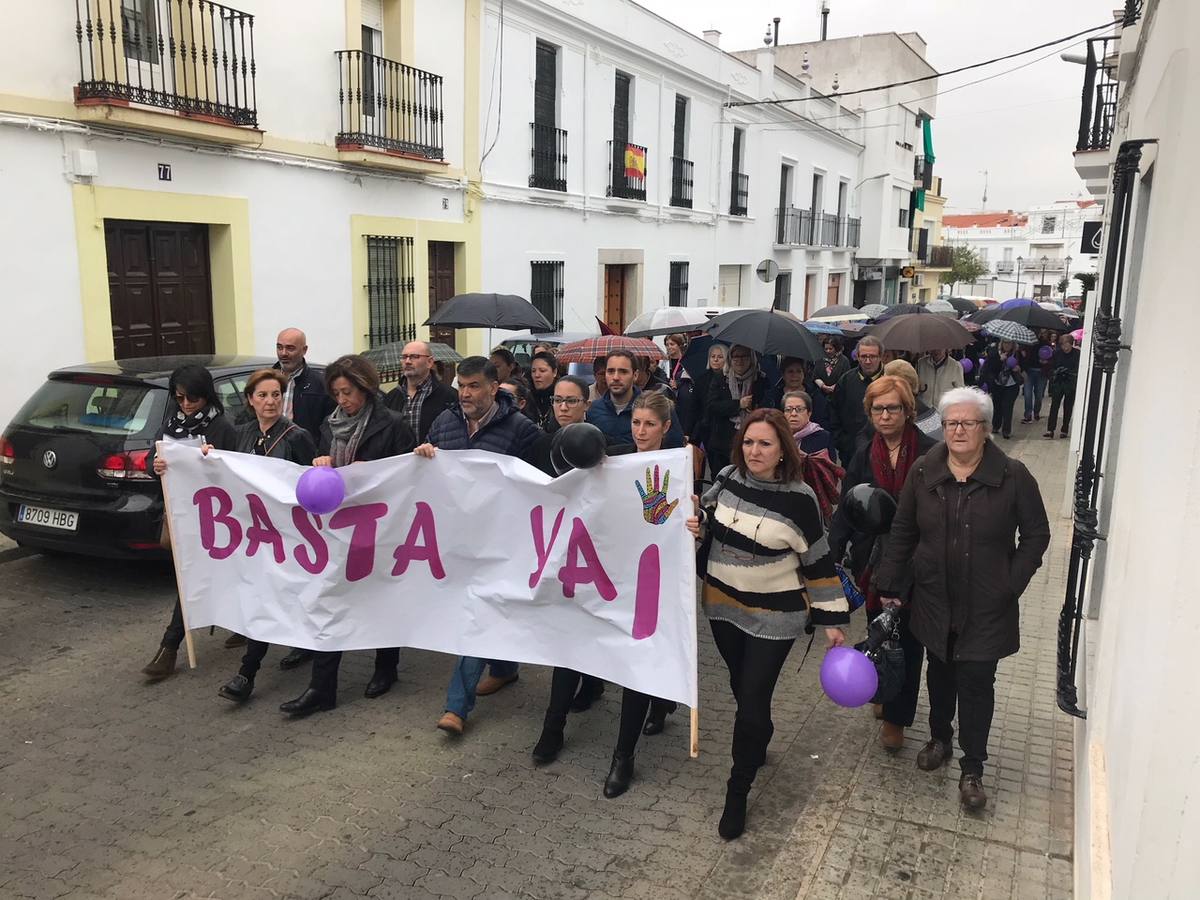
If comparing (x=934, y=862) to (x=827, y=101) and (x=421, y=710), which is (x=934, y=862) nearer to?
(x=421, y=710)

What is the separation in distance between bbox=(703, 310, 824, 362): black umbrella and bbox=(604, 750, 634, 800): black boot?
379 centimetres

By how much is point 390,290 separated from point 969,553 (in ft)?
36.3

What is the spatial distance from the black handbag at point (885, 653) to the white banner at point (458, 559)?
81 centimetres

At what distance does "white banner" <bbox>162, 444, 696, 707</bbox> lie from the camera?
4.15m

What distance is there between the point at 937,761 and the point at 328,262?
10.4 metres

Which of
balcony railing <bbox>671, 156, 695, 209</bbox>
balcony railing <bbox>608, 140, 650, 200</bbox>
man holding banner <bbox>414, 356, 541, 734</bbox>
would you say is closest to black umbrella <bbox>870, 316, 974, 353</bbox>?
man holding banner <bbox>414, 356, 541, 734</bbox>

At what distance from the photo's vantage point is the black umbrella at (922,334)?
325 inches

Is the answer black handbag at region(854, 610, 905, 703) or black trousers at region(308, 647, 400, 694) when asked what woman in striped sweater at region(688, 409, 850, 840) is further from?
black trousers at region(308, 647, 400, 694)

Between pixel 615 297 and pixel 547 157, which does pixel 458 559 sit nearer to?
pixel 547 157

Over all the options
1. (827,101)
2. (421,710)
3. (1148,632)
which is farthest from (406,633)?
(827,101)

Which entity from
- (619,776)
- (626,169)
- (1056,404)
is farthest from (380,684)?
(626,169)

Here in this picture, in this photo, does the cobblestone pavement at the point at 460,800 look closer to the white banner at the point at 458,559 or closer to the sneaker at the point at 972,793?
the sneaker at the point at 972,793

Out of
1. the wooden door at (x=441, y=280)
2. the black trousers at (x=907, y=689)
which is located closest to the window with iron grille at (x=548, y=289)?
the wooden door at (x=441, y=280)

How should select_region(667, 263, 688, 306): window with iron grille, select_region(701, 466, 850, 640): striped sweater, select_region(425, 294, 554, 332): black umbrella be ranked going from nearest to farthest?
1. select_region(701, 466, 850, 640): striped sweater
2. select_region(425, 294, 554, 332): black umbrella
3. select_region(667, 263, 688, 306): window with iron grille
